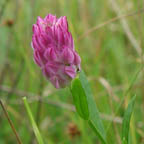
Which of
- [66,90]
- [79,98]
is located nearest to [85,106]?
[79,98]

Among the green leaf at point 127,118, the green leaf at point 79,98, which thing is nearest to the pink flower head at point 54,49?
the green leaf at point 79,98

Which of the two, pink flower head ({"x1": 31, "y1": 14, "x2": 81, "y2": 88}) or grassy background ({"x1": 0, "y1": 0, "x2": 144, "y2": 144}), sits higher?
pink flower head ({"x1": 31, "y1": 14, "x2": 81, "y2": 88})

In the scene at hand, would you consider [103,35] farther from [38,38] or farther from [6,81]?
[38,38]

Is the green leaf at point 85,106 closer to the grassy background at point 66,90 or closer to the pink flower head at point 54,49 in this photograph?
the pink flower head at point 54,49

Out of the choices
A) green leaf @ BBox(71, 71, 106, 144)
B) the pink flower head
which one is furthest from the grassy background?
the pink flower head

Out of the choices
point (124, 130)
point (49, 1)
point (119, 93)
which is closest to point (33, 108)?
point (119, 93)

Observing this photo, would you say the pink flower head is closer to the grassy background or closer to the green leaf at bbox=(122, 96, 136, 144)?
the green leaf at bbox=(122, 96, 136, 144)

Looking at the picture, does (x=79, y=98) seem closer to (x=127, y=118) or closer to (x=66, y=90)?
(x=127, y=118)

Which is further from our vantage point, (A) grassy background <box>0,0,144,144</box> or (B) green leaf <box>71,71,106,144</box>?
(A) grassy background <box>0,0,144,144</box>
